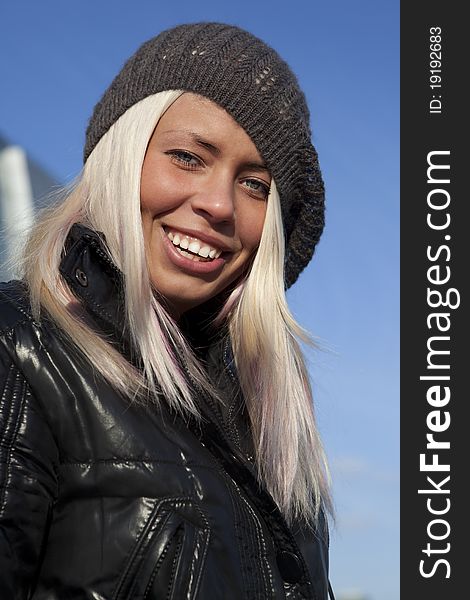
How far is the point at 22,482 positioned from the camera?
2.00 meters

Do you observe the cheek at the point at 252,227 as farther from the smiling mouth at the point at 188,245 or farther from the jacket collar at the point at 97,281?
the jacket collar at the point at 97,281

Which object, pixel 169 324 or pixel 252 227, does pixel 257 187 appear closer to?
pixel 252 227

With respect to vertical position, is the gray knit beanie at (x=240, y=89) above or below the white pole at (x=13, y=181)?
below

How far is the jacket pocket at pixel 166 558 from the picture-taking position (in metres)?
2.03

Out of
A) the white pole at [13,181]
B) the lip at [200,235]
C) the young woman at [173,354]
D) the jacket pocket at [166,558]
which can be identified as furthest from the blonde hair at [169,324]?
the white pole at [13,181]

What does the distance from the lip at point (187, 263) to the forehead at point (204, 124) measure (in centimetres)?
26

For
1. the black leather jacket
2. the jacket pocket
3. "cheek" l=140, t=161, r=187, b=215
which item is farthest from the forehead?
the jacket pocket

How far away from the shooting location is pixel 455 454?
5.32m

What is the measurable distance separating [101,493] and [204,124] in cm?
107

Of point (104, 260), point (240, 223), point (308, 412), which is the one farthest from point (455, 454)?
point (104, 260)

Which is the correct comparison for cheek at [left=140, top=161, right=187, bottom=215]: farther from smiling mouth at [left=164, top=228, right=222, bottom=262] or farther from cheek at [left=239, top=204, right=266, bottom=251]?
cheek at [left=239, top=204, right=266, bottom=251]

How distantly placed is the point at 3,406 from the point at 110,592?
0.44m

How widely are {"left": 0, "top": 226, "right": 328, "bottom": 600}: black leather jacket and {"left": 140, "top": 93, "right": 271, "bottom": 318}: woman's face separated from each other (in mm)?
311

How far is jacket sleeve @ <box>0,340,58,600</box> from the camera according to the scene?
1946mm
